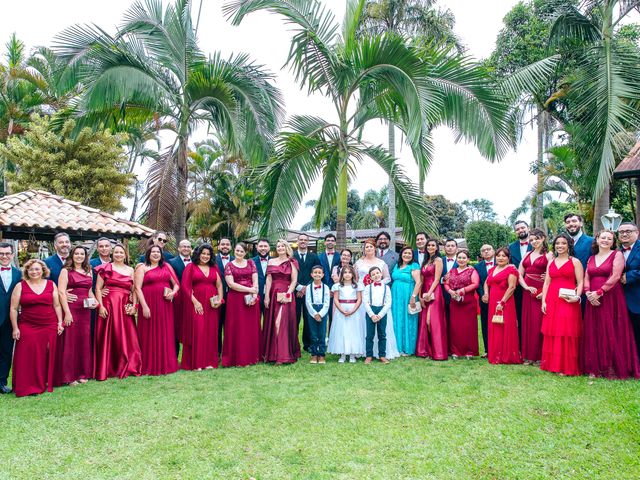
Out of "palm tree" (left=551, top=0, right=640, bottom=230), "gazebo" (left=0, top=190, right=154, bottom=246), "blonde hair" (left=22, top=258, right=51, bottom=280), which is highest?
"palm tree" (left=551, top=0, right=640, bottom=230)

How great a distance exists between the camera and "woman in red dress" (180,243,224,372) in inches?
308

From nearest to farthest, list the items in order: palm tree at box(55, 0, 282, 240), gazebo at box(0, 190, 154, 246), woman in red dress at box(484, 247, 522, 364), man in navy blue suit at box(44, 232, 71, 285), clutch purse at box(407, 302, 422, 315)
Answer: man in navy blue suit at box(44, 232, 71, 285)
woman in red dress at box(484, 247, 522, 364)
clutch purse at box(407, 302, 422, 315)
gazebo at box(0, 190, 154, 246)
palm tree at box(55, 0, 282, 240)

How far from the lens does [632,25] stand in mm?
23328

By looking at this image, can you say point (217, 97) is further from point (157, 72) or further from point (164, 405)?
point (164, 405)

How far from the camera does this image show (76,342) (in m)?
7.09

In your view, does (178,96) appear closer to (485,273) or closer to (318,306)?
(318,306)

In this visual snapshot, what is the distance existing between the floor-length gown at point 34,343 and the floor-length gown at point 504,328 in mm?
6189

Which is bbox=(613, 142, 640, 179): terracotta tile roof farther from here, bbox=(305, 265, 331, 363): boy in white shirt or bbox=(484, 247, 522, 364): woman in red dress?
bbox=(305, 265, 331, 363): boy in white shirt

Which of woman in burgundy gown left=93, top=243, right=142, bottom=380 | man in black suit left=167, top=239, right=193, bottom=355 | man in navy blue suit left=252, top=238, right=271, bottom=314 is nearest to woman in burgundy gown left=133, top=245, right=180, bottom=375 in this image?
woman in burgundy gown left=93, top=243, right=142, bottom=380

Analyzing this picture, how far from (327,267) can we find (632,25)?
22.3 metres

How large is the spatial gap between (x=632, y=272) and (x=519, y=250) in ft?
6.59

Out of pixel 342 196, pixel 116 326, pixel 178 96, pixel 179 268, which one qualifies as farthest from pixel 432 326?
pixel 178 96

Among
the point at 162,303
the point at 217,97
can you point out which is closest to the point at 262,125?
the point at 217,97

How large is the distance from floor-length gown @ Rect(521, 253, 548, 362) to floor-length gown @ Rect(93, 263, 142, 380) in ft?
18.7
